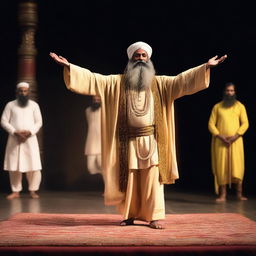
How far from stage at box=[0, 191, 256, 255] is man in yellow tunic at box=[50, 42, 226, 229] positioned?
0.28 meters

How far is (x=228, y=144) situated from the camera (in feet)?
29.1

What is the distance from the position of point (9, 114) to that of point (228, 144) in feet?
10.5

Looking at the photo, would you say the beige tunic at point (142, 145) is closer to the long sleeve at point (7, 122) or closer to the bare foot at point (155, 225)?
the bare foot at point (155, 225)

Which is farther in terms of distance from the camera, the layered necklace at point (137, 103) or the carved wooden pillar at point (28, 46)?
the carved wooden pillar at point (28, 46)

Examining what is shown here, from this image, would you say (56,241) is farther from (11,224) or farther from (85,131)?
(85,131)

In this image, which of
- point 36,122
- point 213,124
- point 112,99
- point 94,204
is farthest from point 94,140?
point 112,99

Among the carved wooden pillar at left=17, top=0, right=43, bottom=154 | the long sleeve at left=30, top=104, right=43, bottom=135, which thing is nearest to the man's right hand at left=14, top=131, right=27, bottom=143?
the long sleeve at left=30, top=104, right=43, bottom=135

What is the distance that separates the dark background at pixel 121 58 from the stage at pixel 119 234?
13.1 ft

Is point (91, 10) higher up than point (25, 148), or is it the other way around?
point (91, 10)

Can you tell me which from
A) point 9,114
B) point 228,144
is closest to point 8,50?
point 9,114

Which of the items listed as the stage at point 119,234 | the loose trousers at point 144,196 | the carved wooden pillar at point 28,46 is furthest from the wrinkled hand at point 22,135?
the loose trousers at point 144,196

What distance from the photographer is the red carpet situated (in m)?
5.03

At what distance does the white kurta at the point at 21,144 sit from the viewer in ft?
30.6

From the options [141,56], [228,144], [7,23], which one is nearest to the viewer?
[141,56]
